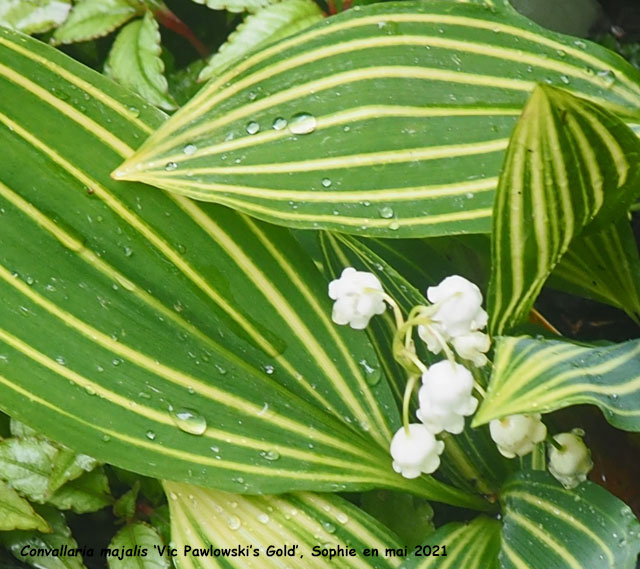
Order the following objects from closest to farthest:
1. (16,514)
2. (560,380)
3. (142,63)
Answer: (560,380), (16,514), (142,63)

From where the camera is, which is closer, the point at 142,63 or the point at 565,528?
the point at 565,528

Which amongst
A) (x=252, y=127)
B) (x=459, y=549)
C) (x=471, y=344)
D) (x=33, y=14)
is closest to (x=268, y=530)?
(x=459, y=549)

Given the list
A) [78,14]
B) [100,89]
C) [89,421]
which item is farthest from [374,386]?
[78,14]

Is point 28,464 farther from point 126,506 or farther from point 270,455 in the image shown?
point 270,455

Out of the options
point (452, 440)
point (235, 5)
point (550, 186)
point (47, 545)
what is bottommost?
point (47, 545)

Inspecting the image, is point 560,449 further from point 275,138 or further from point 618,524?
point 275,138

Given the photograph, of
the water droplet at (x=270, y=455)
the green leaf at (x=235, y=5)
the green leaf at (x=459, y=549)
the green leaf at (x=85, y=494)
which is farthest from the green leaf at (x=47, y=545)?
the green leaf at (x=235, y=5)

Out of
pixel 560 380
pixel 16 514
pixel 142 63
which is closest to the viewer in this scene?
pixel 560 380
